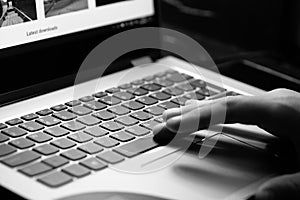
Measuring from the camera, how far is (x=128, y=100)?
0.78 m

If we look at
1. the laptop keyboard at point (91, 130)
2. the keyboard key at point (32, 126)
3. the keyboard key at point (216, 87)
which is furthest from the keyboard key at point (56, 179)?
the keyboard key at point (216, 87)

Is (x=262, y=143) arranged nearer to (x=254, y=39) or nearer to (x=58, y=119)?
(x=58, y=119)

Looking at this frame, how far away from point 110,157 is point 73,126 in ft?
0.27

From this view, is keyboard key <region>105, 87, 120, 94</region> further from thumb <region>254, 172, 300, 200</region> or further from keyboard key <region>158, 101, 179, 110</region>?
thumb <region>254, 172, 300, 200</region>

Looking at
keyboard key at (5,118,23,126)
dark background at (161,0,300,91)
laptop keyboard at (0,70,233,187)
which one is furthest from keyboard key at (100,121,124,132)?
dark background at (161,0,300,91)

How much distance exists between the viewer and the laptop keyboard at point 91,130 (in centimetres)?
61

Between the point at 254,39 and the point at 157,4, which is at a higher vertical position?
the point at 157,4

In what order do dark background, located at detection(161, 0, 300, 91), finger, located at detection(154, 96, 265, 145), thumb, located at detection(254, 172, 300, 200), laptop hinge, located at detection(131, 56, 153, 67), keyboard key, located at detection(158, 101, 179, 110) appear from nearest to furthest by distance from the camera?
1. thumb, located at detection(254, 172, 300, 200)
2. finger, located at detection(154, 96, 265, 145)
3. keyboard key, located at detection(158, 101, 179, 110)
4. laptop hinge, located at detection(131, 56, 153, 67)
5. dark background, located at detection(161, 0, 300, 91)

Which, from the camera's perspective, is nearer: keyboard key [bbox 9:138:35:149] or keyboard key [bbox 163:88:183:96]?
keyboard key [bbox 9:138:35:149]

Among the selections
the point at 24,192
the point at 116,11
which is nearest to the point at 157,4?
the point at 116,11

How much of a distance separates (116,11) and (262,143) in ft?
1.00

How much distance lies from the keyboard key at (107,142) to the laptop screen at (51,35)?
155 millimetres

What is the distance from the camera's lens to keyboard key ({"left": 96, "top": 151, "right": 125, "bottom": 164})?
631mm

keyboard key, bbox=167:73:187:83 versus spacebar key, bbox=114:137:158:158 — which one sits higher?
keyboard key, bbox=167:73:187:83
